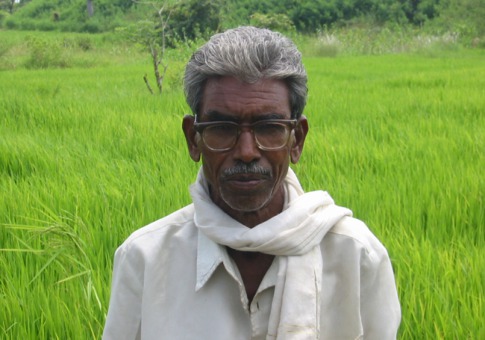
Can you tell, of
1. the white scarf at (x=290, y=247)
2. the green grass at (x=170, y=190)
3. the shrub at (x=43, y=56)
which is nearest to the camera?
the white scarf at (x=290, y=247)

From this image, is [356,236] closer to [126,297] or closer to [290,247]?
[290,247]

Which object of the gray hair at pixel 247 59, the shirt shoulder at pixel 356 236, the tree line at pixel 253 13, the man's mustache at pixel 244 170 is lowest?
the tree line at pixel 253 13

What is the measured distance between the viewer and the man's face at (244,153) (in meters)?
1.23

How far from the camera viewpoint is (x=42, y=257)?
93.7 inches

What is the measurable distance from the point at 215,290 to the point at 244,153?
246mm

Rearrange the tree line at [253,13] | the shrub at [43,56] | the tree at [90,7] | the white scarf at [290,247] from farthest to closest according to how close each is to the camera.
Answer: the tree at [90,7], the tree line at [253,13], the shrub at [43,56], the white scarf at [290,247]

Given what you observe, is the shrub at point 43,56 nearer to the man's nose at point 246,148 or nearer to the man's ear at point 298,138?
the man's ear at point 298,138

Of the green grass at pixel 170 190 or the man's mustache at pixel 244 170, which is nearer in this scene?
the man's mustache at pixel 244 170

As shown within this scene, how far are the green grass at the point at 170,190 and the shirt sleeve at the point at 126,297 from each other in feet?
1.85

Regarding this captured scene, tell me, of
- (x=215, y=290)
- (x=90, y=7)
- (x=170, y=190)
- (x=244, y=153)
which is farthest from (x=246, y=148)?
(x=90, y=7)

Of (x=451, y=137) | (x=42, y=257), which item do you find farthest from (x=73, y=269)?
(x=451, y=137)

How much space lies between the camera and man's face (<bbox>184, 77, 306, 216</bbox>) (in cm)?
123

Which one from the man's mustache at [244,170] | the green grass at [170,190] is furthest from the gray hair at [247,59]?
the green grass at [170,190]

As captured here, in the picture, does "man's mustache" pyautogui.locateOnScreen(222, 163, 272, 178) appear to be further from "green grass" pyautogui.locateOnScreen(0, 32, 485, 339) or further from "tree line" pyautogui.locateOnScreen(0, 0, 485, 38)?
"tree line" pyautogui.locateOnScreen(0, 0, 485, 38)
